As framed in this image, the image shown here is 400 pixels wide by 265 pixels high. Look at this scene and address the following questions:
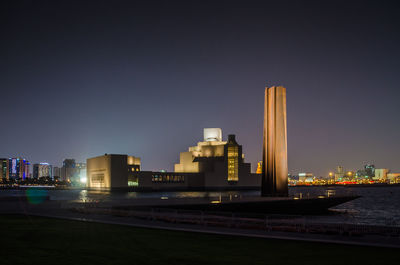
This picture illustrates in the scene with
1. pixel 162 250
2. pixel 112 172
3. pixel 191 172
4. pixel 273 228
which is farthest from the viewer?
pixel 191 172

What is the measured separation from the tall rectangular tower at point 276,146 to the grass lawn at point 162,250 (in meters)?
41.1

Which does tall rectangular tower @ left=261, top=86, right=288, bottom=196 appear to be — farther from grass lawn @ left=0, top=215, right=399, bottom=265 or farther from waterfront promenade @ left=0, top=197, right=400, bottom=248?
grass lawn @ left=0, top=215, right=399, bottom=265

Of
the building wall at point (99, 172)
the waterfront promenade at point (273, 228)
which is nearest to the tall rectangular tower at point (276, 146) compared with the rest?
the waterfront promenade at point (273, 228)

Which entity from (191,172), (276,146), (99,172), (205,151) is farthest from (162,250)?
(205,151)

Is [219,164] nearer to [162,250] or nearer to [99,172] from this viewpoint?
[99,172]

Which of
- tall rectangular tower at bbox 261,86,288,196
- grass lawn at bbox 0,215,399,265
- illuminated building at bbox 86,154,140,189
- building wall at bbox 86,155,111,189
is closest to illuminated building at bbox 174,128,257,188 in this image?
illuminated building at bbox 86,154,140,189

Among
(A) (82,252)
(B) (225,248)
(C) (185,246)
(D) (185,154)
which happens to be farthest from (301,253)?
(D) (185,154)

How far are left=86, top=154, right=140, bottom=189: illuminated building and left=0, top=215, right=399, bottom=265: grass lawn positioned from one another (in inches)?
4699

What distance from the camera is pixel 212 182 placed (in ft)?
503

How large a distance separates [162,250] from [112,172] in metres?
125

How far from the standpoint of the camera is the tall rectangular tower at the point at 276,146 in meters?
55.8

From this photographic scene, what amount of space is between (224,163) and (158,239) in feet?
469

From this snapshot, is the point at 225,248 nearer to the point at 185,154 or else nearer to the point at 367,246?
the point at 367,246

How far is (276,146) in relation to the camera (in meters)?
55.9
